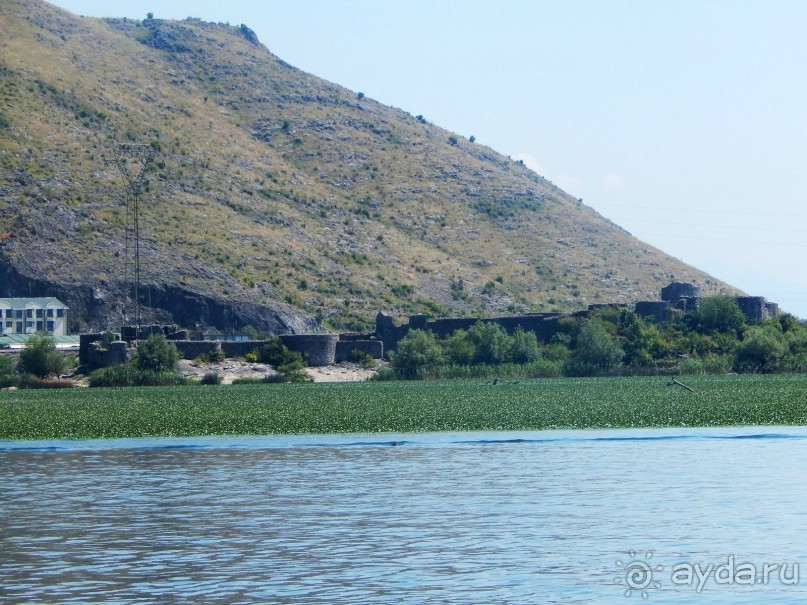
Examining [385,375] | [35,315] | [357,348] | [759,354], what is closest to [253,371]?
[357,348]

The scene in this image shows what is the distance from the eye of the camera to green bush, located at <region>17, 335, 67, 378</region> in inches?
2692

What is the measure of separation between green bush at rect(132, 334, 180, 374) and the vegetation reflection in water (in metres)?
9.23

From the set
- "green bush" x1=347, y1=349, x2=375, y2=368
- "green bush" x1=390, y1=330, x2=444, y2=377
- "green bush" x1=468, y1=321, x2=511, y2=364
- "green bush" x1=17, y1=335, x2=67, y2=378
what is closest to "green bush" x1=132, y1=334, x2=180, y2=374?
"green bush" x1=17, y1=335, x2=67, y2=378

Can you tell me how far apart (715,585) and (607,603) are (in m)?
1.58

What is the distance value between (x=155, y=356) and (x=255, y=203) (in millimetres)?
44564

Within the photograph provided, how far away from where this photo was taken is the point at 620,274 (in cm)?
12088

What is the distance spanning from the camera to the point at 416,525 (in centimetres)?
1894

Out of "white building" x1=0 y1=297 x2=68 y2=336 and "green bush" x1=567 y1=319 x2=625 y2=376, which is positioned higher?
"white building" x1=0 y1=297 x2=68 y2=336

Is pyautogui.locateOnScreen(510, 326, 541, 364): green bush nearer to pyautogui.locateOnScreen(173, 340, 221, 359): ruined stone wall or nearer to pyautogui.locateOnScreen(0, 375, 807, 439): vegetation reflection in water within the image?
pyautogui.locateOnScreen(0, 375, 807, 439): vegetation reflection in water

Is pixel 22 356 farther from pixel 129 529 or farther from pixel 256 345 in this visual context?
pixel 129 529

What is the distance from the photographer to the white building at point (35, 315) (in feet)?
290

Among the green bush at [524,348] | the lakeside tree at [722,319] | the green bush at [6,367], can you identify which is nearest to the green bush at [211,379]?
the green bush at [6,367]

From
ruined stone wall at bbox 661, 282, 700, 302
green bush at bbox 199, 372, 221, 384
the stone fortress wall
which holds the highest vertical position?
ruined stone wall at bbox 661, 282, 700, 302

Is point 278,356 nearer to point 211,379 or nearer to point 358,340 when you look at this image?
point 211,379
